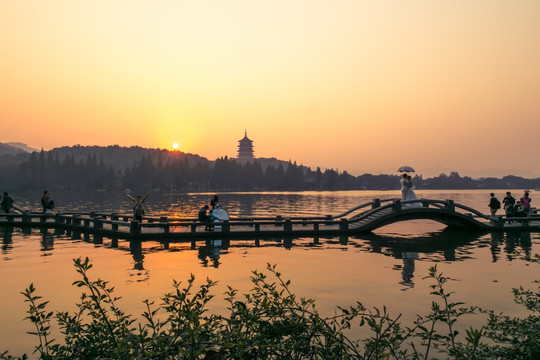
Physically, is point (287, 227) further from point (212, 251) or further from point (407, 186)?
point (407, 186)

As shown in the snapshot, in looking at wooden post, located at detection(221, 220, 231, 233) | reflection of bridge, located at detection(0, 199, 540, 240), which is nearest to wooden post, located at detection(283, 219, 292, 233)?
reflection of bridge, located at detection(0, 199, 540, 240)

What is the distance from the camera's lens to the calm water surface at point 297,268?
10.2 m

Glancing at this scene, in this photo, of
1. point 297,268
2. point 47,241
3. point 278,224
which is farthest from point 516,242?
point 47,241

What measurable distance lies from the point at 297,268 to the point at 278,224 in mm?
8965

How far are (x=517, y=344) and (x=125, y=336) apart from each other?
6034 millimetres

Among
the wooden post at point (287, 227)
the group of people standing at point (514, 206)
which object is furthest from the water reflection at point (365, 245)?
the group of people standing at point (514, 206)

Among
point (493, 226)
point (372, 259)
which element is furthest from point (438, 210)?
point (372, 259)

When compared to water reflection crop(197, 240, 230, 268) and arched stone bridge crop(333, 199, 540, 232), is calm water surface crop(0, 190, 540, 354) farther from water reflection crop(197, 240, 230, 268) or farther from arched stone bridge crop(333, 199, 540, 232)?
arched stone bridge crop(333, 199, 540, 232)

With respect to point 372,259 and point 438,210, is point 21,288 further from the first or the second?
point 438,210

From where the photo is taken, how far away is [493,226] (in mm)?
26141

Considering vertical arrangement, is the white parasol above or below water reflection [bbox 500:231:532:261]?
above

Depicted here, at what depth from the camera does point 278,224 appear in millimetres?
23141

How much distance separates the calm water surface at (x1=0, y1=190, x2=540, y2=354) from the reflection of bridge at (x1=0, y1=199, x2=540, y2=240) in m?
1.44

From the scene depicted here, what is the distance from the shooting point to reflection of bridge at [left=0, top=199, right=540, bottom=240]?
846 inches
